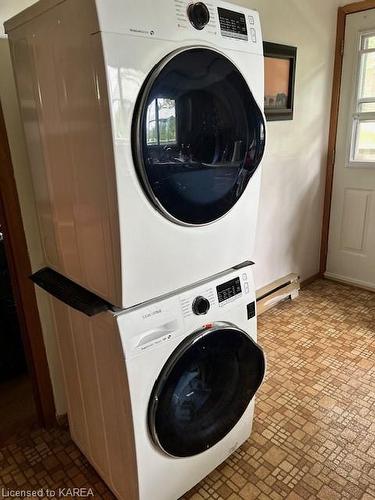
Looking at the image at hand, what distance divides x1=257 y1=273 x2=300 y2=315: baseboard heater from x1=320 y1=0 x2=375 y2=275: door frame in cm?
49

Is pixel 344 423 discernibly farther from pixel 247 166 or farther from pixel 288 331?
pixel 247 166

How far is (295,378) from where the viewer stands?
204 cm

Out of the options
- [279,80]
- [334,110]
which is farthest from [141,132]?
[334,110]

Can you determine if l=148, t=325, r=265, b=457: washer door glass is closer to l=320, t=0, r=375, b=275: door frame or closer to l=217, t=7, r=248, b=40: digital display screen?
l=217, t=7, r=248, b=40: digital display screen

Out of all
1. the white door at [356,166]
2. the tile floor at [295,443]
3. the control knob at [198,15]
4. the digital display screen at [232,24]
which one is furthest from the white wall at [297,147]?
the control knob at [198,15]

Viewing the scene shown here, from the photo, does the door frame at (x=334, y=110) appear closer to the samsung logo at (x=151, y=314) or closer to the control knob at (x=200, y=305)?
the control knob at (x=200, y=305)

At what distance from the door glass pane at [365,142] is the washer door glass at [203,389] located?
211 centimetres

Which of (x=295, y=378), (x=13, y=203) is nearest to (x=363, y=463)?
(x=295, y=378)

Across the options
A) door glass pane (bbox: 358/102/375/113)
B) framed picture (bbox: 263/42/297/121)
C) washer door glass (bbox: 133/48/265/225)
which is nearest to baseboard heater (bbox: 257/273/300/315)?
framed picture (bbox: 263/42/297/121)

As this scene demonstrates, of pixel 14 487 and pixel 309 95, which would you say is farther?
pixel 309 95

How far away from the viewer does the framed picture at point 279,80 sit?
222 centimetres

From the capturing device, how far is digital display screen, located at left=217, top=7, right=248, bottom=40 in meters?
1.05

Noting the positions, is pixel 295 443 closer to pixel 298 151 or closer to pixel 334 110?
pixel 298 151

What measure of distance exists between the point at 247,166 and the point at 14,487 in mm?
1471
